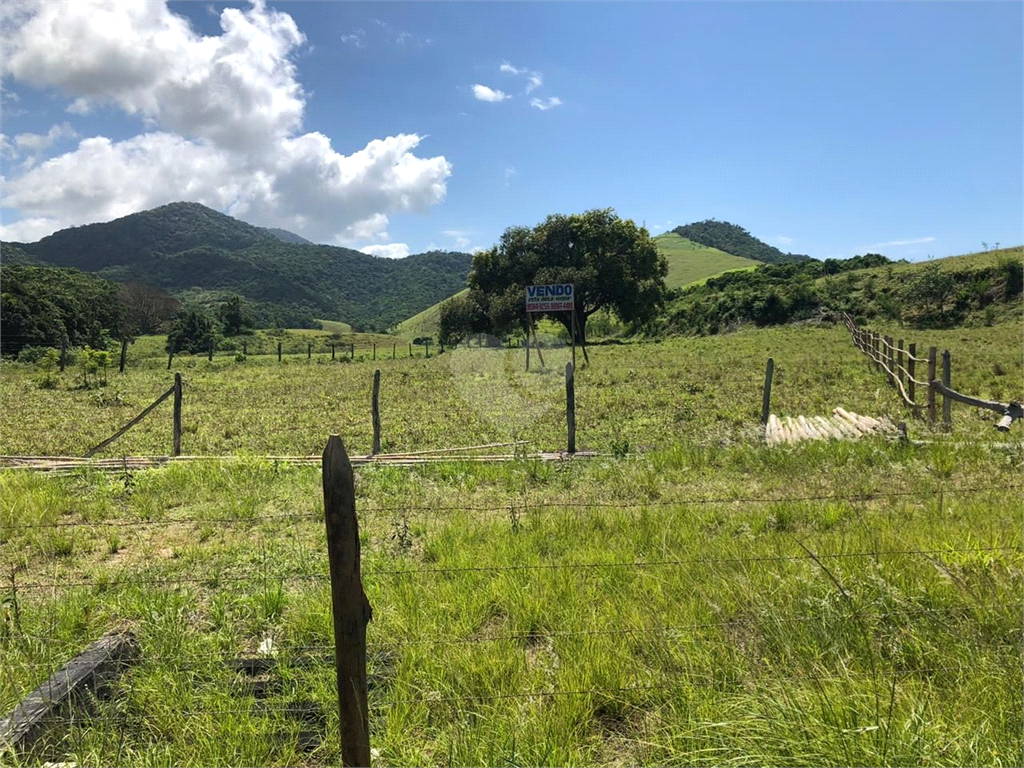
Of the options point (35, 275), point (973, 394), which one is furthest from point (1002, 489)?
point (35, 275)

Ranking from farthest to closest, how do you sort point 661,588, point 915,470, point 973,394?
point 973,394 < point 915,470 < point 661,588

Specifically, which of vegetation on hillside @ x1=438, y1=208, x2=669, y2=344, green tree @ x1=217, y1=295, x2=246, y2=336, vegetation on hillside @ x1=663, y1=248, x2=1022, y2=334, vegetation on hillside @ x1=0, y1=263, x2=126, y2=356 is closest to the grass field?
vegetation on hillside @ x1=438, y1=208, x2=669, y2=344

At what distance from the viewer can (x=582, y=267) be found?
129 feet

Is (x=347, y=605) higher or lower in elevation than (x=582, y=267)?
lower

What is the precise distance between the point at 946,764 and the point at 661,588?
186 centimetres

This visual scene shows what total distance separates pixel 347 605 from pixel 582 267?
38577 millimetres

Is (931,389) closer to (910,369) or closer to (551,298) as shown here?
(910,369)

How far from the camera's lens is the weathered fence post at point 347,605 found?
2152mm

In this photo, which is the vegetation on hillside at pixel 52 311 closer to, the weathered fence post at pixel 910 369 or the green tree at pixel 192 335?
the green tree at pixel 192 335

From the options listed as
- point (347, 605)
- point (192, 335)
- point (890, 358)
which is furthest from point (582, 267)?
point (192, 335)

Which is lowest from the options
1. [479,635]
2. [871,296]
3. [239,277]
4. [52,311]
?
[479,635]

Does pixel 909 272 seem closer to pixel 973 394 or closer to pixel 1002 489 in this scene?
pixel 973 394

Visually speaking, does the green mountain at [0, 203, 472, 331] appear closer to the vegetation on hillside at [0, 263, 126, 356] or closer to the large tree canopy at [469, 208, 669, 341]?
the vegetation on hillside at [0, 263, 126, 356]

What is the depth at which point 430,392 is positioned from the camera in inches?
735
